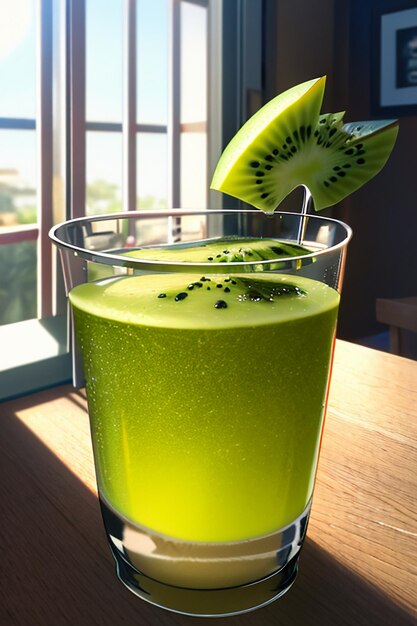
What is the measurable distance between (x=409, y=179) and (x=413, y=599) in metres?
3.63

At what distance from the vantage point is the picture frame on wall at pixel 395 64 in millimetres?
3373

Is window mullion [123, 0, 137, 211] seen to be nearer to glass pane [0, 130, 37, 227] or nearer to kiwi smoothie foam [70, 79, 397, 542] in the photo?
glass pane [0, 130, 37, 227]

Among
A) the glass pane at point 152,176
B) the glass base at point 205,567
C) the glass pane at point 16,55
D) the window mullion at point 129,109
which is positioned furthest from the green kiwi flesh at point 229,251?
the glass pane at point 152,176

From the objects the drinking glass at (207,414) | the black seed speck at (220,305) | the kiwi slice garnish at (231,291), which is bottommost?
the drinking glass at (207,414)

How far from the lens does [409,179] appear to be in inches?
149

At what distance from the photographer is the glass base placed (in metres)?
0.38

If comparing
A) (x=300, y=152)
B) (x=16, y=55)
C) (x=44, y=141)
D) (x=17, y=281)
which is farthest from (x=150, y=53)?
(x=300, y=152)

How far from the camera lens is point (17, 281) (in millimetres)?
3602

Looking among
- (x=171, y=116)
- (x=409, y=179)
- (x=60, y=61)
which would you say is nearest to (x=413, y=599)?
(x=60, y=61)

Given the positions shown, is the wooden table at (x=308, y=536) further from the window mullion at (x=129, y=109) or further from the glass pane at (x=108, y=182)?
the glass pane at (x=108, y=182)

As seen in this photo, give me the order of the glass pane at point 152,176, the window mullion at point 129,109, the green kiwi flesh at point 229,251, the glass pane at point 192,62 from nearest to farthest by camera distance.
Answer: the green kiwi flesh at point 229,251
the window mullion at point 129,109
the glass pane at point 192,62
the glass pane at point 152,176

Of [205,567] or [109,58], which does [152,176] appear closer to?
[109,58]

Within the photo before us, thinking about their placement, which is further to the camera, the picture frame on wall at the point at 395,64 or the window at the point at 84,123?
the picture frame on wall at the point at 395,64

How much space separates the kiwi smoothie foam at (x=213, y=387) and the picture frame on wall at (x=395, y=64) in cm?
330
